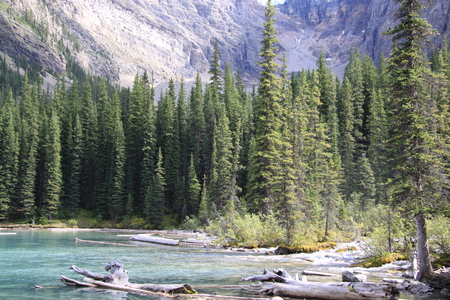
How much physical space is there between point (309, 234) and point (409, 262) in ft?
38.5

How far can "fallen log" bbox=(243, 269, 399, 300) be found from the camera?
1296cm

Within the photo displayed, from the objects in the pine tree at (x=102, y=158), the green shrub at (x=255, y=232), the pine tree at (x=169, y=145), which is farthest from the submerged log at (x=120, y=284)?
the pine tree at (x=102, y=158)

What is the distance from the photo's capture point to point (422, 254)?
16.8m

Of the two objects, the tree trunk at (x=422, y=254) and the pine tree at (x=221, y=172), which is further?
the pine tree at (x=221, y=172)

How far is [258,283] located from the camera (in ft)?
51.3

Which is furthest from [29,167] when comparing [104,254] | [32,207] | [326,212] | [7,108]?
[326,212]

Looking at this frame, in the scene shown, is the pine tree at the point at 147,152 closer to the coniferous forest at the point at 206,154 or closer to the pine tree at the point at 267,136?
the coniferous forest at the point at 206,154

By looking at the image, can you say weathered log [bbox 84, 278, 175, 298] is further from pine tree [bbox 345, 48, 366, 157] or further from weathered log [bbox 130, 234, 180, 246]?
pine tree [bbox 345, 48, 366, 157]

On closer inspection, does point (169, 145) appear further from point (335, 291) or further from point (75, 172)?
point (335, 291)

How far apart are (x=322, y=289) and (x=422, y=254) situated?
6.09 meters

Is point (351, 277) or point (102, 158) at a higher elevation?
point (102, 158)

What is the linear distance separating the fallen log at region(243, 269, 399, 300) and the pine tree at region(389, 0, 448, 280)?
16.6ft

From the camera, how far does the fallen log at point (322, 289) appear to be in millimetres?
12955

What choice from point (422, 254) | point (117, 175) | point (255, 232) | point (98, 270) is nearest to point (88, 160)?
point (117, 175)
